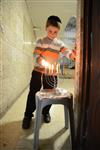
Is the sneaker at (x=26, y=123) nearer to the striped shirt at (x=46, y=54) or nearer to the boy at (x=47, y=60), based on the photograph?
the boy at (x=47, y=60)

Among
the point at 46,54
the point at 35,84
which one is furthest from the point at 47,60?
the point at 35,84

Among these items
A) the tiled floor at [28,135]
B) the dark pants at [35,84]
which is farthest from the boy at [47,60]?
the tiled floor at [28,135]

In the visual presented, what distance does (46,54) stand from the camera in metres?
1.81

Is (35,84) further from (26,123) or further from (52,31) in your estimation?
(52,31)

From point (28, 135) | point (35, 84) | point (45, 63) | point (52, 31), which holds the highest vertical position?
point (52, 31)

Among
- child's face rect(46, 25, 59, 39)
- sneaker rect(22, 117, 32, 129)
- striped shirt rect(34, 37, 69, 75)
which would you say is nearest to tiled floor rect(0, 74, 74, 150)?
sneaker rect(22, 117, 32, 129)

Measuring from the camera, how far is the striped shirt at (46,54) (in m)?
1.77

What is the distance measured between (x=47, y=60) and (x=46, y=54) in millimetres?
63

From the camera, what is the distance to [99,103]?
1.03 metres

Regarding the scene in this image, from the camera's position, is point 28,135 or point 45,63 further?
point 45,63

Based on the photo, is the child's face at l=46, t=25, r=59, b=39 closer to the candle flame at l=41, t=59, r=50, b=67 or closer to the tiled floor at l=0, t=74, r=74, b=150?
the candle flame at l=41, t=59, r=50, b=67

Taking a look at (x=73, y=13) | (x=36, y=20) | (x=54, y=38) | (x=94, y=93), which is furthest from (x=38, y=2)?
(x=94, y=93)

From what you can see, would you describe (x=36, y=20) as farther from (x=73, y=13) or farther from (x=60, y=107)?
(x=60, y=107)

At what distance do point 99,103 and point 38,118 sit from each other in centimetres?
55
